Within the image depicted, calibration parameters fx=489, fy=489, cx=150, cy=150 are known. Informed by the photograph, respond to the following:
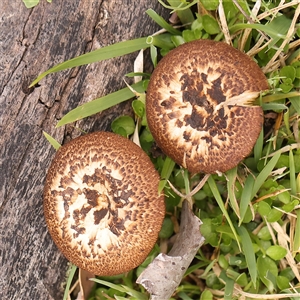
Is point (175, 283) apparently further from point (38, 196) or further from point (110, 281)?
point (38, 196)

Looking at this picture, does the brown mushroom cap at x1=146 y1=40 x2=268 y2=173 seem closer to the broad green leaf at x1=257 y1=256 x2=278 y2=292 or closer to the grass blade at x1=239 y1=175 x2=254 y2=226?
the grass blade at x1=239 y1=175 x2=254 y2=226

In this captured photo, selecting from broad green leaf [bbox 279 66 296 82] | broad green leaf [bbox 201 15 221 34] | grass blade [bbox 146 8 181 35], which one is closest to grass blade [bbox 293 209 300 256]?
broad green leaf [bbox 279 66 296 82]

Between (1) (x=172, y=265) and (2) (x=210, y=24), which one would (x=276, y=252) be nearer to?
(1) (x=172, y=265)

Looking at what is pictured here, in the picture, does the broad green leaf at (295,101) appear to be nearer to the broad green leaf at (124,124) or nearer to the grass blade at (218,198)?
the grass blade at (218,198)

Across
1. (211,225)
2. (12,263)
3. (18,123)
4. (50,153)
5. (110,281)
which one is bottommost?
(110,281)

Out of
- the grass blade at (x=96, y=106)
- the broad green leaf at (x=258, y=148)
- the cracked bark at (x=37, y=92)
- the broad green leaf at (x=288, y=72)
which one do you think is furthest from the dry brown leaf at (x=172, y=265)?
the broad green leaf at (x=288, y=72)

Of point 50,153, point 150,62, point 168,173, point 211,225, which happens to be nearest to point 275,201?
point 211,225
